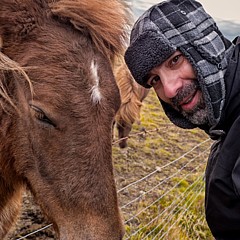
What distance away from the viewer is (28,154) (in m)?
2.30

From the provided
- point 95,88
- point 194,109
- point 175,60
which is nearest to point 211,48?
point 175,60

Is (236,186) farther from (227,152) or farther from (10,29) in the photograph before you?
(10,29)

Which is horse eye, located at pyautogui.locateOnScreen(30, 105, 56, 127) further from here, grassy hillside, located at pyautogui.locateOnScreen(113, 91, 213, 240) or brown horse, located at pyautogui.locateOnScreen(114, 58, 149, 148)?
brown horse, located at pyautogui.locateOnScreen(114, 58, 149, 148)

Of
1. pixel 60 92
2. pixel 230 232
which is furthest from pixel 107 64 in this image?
pixel 230 232

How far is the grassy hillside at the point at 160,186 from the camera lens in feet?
13.9

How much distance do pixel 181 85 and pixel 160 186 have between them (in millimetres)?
3065

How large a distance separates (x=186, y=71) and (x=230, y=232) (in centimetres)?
90

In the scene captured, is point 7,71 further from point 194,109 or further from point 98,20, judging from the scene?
point 194,109

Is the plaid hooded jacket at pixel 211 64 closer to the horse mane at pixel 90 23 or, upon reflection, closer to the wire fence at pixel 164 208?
the horse mane at pixel 90 23

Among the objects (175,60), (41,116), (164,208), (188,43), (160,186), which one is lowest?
(160,186)

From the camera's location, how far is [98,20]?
7.99ft

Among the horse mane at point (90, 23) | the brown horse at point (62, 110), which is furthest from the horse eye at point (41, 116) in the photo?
the horse mane at point (90, 23)

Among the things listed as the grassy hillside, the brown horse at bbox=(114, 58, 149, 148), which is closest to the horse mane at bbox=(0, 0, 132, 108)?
the grassy hillside

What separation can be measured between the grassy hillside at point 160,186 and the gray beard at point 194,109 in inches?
46.7
